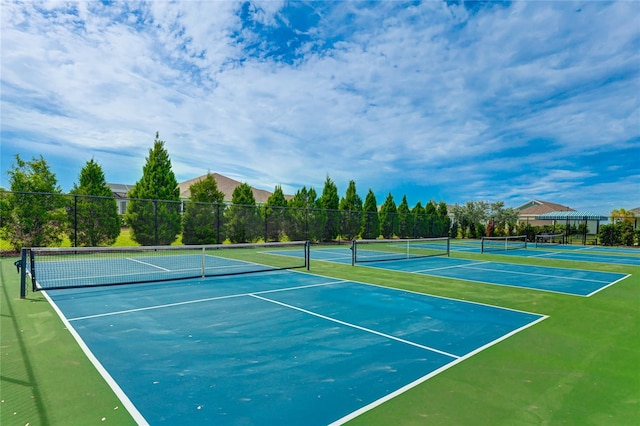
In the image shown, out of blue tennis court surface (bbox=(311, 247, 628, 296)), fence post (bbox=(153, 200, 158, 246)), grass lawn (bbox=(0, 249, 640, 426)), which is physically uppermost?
fence post (bbox=(153, 200, 158, 246))

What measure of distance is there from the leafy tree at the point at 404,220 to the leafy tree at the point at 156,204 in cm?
1869

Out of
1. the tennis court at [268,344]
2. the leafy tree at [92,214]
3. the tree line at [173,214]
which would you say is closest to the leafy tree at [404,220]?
the tree line at [173,214]

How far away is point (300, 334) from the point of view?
17.0 ft

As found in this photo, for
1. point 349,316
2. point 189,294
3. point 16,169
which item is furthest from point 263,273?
point 16,169

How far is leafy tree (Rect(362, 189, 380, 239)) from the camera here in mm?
28359

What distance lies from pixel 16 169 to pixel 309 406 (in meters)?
18.2

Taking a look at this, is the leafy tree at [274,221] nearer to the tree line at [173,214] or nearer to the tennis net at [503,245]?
the tree line at [173,214]

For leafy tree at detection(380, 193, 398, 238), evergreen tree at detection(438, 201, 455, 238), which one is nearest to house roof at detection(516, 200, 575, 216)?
evergreen tree at detection(438, 201, 455, 238)

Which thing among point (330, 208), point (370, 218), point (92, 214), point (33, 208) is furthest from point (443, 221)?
point (33, 208)

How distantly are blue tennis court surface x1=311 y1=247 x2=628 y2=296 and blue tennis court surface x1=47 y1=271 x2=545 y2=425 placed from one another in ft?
11.7

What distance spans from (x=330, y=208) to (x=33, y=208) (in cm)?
1815

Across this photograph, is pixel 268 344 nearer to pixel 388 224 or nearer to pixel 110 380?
pixel 110 380

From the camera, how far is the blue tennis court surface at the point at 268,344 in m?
3.24

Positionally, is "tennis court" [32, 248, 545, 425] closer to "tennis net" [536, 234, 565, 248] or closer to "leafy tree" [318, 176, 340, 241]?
"leafy tree" [318, 176, 340, 241]
